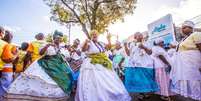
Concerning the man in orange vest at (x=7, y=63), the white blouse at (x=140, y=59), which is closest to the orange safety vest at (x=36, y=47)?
the man in orange vest at (x=7, y=63)

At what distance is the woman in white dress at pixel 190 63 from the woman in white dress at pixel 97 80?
139cm

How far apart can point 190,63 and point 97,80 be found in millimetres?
2158

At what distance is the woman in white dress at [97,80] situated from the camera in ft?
23.9

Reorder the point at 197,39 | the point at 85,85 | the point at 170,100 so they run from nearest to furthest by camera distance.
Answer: the point at 197,39 < the point at 85,85 < the point at 170,100

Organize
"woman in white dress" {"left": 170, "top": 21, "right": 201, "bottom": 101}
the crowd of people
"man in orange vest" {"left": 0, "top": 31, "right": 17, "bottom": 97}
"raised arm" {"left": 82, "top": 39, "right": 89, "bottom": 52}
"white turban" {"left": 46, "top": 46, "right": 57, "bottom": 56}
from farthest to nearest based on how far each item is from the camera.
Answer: "raised arm" {"left": 82, "top": 39, "right": 89, "bottom": 52} → "white turban" {"left": 46, "top": 46, "right": 57, "bottom": 56} → "man in orange vest" {"left": 0, "top": 31, "right": 17, "bottom": 97} → the crowd of people → "woman in white dress" {"left": 170, "top": 21, "right": 201, "bottom": 101}

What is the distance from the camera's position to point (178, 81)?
23.3ft

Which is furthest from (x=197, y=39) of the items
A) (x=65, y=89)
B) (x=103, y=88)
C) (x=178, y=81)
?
(x=65, y=89)

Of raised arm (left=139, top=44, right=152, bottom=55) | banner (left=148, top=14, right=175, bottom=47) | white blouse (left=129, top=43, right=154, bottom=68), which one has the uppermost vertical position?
banner (left=148, top=14, right=175, bottom=47)

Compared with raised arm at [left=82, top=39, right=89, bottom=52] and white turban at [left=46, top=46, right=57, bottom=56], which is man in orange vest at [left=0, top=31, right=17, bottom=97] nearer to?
white turban at [left=46, top=46, right=57, bottom=56]

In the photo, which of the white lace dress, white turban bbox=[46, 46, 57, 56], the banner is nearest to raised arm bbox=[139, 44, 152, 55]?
the white lace dress

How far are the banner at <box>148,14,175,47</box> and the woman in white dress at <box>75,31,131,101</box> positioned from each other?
17.7 feet

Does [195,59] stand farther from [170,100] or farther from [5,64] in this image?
[5,64]

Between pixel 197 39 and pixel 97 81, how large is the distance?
2456mm

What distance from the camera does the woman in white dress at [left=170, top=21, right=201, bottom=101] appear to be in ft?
21.6
